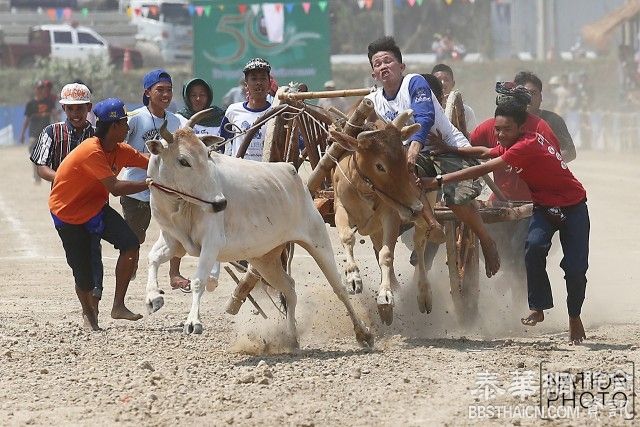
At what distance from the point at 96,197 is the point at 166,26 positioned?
43.3 meters

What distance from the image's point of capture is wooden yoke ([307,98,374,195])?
31.2ft

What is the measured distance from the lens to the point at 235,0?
129 feet

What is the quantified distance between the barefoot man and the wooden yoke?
24.0 inches

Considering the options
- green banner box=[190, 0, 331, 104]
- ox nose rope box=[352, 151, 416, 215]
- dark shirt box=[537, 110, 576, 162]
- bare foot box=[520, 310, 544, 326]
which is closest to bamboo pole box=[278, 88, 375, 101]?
ox nose rope box=[352, 151, 416, 215]

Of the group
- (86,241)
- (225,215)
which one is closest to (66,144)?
(86,241)

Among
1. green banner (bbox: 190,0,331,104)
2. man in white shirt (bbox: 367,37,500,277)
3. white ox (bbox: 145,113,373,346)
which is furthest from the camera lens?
green banner (bbox: 190,0,331,104)

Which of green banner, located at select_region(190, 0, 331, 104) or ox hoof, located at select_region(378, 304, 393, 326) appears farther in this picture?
green banner, located at select_region(190, 0, 331, 104)

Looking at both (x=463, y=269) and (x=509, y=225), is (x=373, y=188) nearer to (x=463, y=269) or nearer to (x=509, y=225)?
(x=463, y=269)

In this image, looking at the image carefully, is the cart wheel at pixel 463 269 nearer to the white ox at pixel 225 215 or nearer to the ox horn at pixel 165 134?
the white ox at pixel 225 215

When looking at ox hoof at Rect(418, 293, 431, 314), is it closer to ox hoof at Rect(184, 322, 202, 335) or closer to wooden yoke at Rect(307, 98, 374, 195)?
wooden yoke at Rect(307, 98, 374, 195)

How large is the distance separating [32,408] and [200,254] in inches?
60.1

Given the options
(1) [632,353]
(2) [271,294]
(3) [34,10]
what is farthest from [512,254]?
(3) [34,10]

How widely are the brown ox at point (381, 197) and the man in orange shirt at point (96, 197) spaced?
1.42 m

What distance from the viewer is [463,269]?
11086 mm
